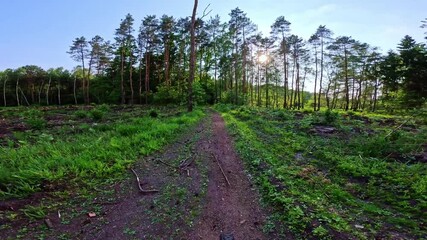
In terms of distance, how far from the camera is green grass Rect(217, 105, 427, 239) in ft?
13.5

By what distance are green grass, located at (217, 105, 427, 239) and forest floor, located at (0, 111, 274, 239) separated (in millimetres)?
567

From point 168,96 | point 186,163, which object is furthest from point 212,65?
point 186,163

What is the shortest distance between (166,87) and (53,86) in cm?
3648

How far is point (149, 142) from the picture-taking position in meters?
8.82

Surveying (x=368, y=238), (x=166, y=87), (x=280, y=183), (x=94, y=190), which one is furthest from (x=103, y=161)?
(x=166, y=87)

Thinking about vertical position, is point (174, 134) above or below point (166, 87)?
below

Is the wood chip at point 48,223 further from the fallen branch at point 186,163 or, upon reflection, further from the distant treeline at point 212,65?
the distant treeline at point 212,65

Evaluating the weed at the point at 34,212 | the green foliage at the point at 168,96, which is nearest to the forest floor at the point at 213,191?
the weed at the point at 34,212

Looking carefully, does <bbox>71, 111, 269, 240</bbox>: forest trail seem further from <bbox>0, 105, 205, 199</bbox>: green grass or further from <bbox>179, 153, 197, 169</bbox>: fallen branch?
<bbox>0, 105, 205, 199</bbox>: green grass

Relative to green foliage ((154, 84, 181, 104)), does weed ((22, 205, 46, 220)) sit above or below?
below

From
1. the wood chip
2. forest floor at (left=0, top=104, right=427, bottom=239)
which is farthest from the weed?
the wood chip

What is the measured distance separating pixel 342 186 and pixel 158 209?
4313 mm

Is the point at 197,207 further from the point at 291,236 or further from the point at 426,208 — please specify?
the point at 426,208

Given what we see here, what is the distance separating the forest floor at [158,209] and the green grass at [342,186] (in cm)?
57
